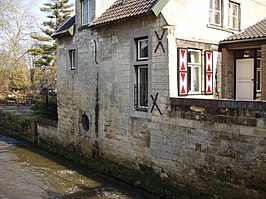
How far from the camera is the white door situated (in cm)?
1258

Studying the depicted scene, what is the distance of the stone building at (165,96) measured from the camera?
768cm

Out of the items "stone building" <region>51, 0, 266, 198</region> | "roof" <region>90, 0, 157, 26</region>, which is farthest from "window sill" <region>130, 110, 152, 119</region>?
"roof" <region>90, 0, 157, 26</region>

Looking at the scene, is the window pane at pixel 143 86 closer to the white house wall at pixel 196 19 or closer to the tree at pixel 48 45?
the white house wall at pixel 196 19

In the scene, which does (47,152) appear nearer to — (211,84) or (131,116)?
(131,116)

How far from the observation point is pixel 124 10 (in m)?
11.2

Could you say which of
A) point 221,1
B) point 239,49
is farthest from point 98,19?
point 239,49

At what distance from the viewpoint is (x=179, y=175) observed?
9.02 meters

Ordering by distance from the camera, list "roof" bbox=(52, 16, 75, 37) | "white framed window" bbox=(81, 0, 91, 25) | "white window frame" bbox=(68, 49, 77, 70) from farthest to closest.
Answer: "white window frame" bbox=(68, 49, 77, 70)
"roof" bbox=(52, 16, 75, 37)
"white framed window" bbox=(81, 0, 91, 25)

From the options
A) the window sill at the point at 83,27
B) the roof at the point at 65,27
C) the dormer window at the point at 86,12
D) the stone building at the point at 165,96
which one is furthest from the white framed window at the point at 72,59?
the dormer window at the point at 86,12

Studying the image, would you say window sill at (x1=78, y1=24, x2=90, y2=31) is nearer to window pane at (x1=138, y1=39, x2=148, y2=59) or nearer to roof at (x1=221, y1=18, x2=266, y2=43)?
window pane at (x1=138, y1=39, x2=148, y2=59)

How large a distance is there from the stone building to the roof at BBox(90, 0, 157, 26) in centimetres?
5

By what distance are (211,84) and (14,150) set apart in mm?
10274

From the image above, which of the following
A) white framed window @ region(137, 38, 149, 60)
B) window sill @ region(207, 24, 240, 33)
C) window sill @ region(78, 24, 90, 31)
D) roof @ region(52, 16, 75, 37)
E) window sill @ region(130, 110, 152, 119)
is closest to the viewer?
window sill @ region(130, 110, 152, 119)

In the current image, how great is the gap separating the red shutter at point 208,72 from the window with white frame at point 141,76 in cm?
228
